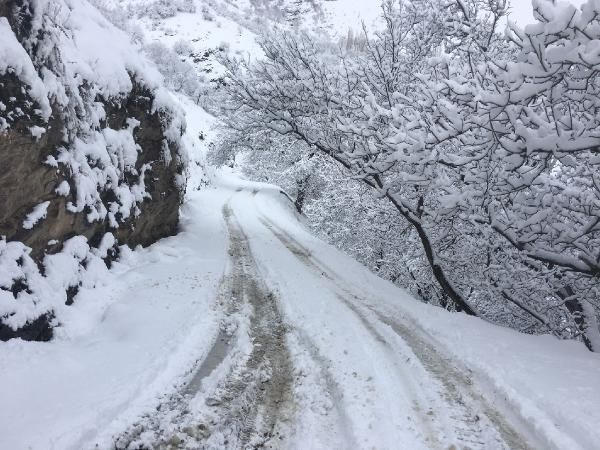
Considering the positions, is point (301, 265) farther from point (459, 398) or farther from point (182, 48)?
point (182, 48)

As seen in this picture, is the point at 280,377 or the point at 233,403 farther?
the point at 280,377

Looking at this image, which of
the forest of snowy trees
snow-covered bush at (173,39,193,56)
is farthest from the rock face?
snow-covered bush at (173,39,193,56)

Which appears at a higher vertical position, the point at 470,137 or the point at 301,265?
the point at 470,137

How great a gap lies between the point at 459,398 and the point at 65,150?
6570 millimetres

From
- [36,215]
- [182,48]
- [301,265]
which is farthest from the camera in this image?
[182,48]

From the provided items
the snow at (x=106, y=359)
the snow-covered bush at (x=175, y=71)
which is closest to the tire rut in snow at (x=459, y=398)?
the snow at (x=106, y=359)

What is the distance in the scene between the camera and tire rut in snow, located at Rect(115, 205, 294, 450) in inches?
144

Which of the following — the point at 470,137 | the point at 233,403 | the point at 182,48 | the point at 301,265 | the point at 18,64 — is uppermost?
the point at 182,48

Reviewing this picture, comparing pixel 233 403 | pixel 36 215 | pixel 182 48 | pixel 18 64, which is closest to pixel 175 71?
pixel 182 48

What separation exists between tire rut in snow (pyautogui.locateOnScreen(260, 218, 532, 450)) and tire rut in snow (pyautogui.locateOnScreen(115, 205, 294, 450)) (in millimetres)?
1538

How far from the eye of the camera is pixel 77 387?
4.34 meters

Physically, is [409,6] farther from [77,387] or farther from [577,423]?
[77,387]

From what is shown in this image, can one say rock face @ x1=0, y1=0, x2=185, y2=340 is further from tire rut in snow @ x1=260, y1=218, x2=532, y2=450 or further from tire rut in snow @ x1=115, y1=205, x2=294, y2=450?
tire rut in snow @ x1=260, y1=218, x2=532, y2=450

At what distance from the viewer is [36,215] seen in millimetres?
5832
